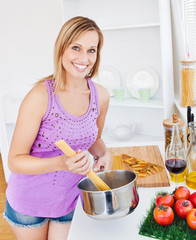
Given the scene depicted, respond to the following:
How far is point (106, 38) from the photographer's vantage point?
9.52ft

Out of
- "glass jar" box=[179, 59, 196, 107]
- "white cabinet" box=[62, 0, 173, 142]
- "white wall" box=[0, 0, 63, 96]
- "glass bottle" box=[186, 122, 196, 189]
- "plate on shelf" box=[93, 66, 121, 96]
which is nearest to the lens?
"glass bottle" box=[186, 122, 196, 189]

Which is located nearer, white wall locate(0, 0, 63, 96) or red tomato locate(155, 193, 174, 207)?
red tomato locate(155, 193, 174, 207)

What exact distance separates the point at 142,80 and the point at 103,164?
151 cm

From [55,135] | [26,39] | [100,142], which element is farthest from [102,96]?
[26,39]

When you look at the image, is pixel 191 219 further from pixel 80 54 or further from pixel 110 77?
pixel 110 77

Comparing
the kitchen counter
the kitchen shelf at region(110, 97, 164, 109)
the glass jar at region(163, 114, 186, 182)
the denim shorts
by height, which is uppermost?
the glass jar at region(163, 114, 186, 182)

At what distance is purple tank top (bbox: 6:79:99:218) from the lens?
1425 millimetres

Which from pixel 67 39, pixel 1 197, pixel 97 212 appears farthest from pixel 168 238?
pixel 1 197

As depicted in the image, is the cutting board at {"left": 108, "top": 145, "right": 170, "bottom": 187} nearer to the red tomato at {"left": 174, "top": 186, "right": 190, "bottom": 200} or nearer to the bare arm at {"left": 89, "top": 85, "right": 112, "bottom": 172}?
the bare arm at {"left": 89, "top": 85, "right": 112, "bottom": 172}

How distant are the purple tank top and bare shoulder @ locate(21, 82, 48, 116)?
3cm

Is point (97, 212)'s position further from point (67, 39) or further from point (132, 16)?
point (132, 16)

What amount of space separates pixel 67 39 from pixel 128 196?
73cm

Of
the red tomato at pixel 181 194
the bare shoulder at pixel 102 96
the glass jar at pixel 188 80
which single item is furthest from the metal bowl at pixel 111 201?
the glass jar at pixel 188 80

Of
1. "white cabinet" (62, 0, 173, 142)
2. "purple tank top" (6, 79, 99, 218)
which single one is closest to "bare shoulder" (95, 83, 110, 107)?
"purple tank top" (6, 79, 99, 218)
